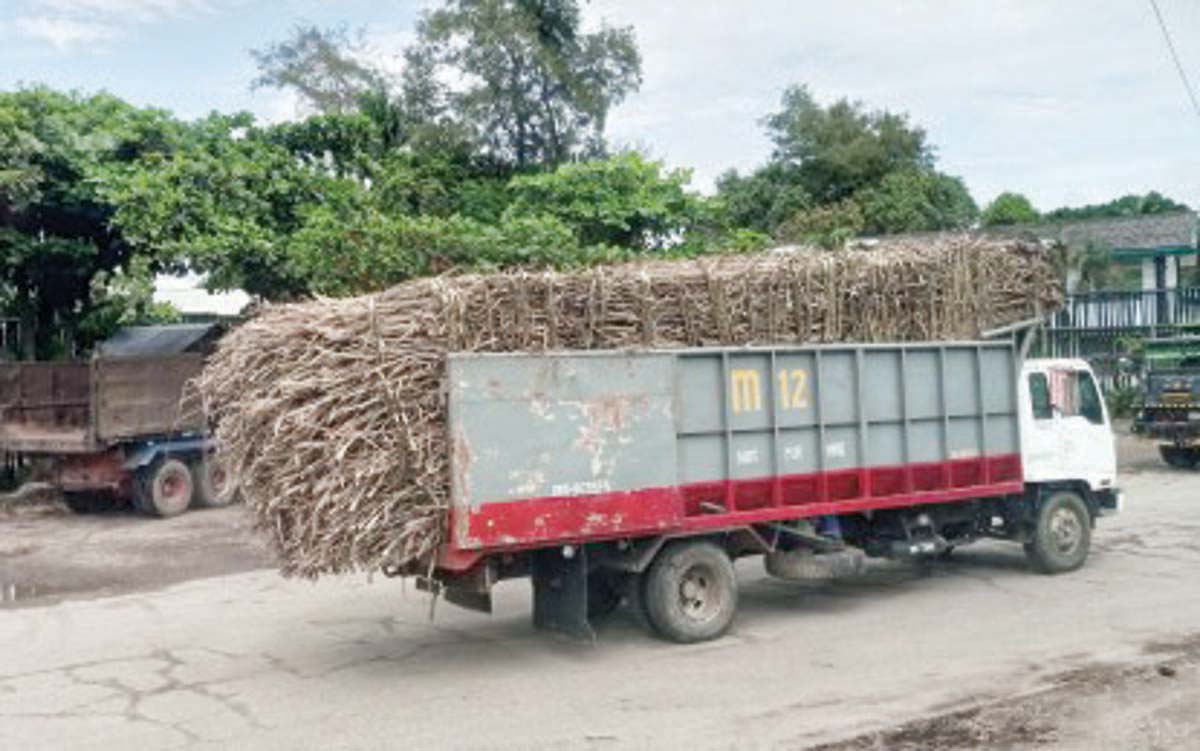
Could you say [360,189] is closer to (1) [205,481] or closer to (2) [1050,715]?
(1) [205,481]

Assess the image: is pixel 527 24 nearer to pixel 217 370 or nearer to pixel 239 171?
pixel 239 171

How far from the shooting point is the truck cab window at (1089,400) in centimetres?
1256

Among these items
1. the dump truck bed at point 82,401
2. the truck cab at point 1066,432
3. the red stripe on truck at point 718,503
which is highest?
the dump truck bed at point 82,401

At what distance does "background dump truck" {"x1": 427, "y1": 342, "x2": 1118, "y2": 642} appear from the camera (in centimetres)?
894

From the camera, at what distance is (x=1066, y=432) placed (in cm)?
1235

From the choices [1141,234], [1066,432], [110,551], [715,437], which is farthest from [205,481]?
[1141,234]

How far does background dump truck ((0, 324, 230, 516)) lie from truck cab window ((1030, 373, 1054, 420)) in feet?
36.1

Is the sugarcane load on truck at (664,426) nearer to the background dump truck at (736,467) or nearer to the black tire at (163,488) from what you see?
the background dump truck at (736,467)

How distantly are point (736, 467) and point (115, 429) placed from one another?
431 inches

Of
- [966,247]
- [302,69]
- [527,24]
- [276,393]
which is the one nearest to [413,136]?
[527,24]

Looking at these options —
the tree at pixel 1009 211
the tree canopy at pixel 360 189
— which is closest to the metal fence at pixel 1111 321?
the tree canopy at pixel 360 189

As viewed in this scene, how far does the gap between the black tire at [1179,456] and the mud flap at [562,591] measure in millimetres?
15365

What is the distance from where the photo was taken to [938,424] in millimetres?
11305

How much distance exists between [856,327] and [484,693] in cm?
459
